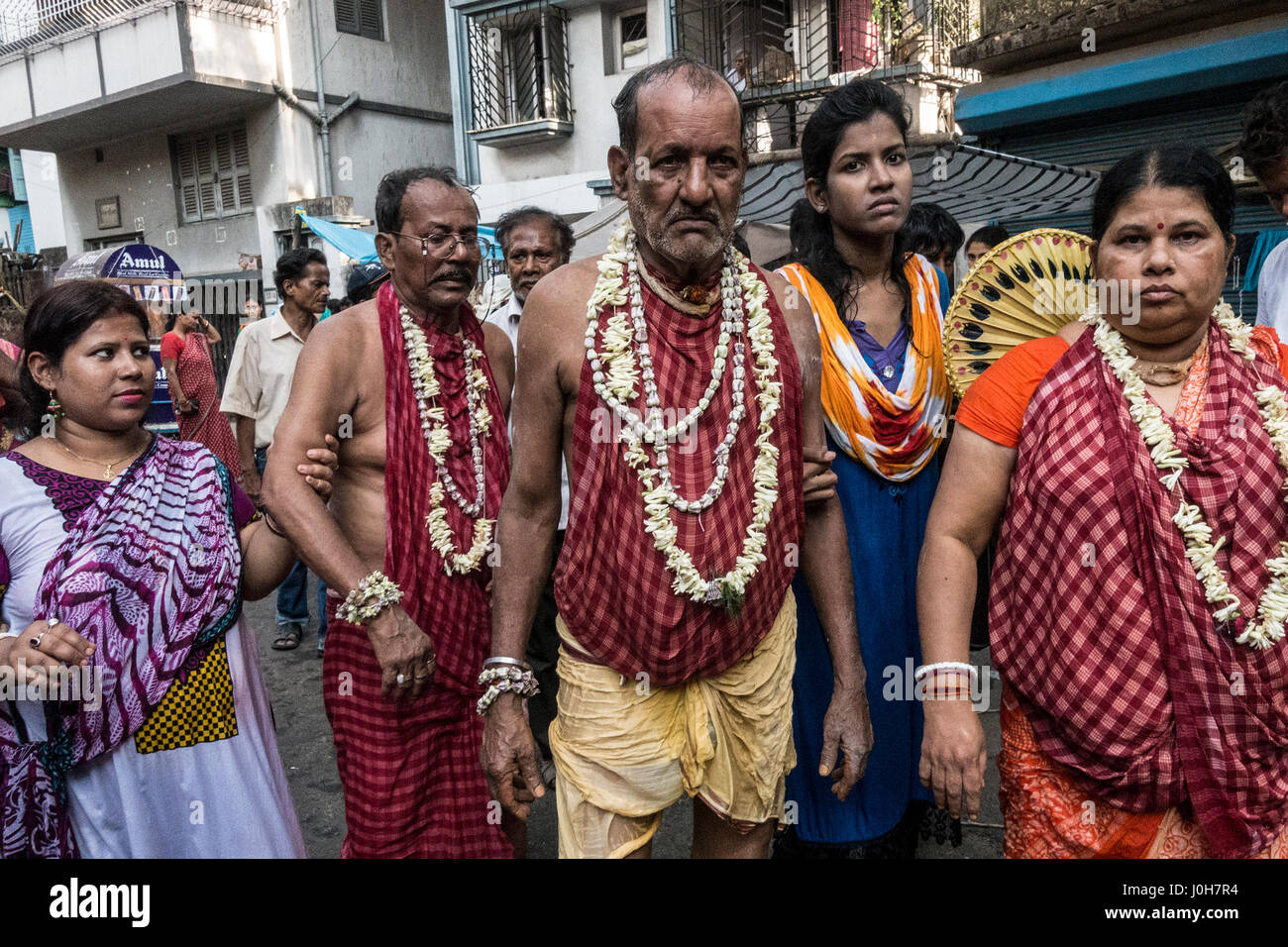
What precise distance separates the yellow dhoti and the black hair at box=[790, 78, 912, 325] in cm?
126

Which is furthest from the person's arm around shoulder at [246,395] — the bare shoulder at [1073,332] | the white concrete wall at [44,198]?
the white concrete wall at [44,198]

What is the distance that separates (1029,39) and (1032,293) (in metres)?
7.17

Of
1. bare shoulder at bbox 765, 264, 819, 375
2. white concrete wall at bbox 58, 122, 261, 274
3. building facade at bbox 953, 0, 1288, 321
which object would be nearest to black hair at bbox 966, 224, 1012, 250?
building facade at bbox 953, 0, 1288, 321

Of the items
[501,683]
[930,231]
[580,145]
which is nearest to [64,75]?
[580,145]

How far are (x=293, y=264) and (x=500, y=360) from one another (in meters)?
3.29

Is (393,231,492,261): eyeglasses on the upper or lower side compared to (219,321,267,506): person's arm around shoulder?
upper

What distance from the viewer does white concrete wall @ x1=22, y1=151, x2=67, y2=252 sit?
1991 centimetres

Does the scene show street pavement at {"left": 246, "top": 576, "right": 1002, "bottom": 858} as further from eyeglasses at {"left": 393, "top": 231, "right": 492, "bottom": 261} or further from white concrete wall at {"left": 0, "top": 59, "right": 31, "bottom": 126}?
white concrete wall at {"left": 0, "top": 59, "right": 31, "bottom": 126}

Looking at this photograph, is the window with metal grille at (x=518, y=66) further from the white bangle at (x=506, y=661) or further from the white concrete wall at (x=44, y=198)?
the white bangle at (x=506, y=661)

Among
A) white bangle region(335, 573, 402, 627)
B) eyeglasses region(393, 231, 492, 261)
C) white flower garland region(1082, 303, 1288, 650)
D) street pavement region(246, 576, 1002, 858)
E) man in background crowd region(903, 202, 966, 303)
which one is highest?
man in background crowd region(903, 202, 966, 303)

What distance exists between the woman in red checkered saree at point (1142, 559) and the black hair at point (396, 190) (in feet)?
5.84

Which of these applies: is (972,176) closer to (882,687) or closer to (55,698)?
(882,687)

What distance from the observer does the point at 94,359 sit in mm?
2318
